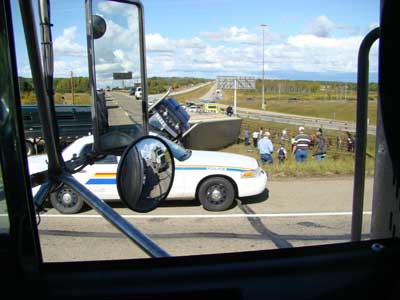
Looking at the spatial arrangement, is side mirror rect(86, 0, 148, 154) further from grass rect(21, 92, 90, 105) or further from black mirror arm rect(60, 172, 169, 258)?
black mirror arm rect(60, 172, 169, 258)

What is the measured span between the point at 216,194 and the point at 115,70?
20.4ft

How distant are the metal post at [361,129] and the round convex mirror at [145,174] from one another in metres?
0.69

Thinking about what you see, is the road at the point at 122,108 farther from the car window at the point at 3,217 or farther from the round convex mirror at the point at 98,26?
the car window at the point at 3,217

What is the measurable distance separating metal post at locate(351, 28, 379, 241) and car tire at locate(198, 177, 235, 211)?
6060 mm

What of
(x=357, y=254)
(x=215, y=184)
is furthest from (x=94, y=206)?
(x=215, y=184)

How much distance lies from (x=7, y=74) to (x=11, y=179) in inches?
10.3

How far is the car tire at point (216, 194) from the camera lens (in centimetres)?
764

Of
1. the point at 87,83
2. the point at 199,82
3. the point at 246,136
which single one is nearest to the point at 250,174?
the point at 199,82

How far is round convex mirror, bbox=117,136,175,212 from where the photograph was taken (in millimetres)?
1470

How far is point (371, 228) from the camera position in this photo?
1.55m

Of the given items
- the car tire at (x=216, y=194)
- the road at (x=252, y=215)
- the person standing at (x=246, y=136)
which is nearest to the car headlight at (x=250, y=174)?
the car tire at (x=216, y=194)

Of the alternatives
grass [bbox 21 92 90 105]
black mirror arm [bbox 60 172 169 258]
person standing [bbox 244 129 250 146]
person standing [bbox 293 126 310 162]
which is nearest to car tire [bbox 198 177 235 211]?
person standing [bbox 293 126 310 162]

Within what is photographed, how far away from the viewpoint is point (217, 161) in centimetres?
806

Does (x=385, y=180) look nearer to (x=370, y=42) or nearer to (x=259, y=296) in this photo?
(x=370, y=42)
